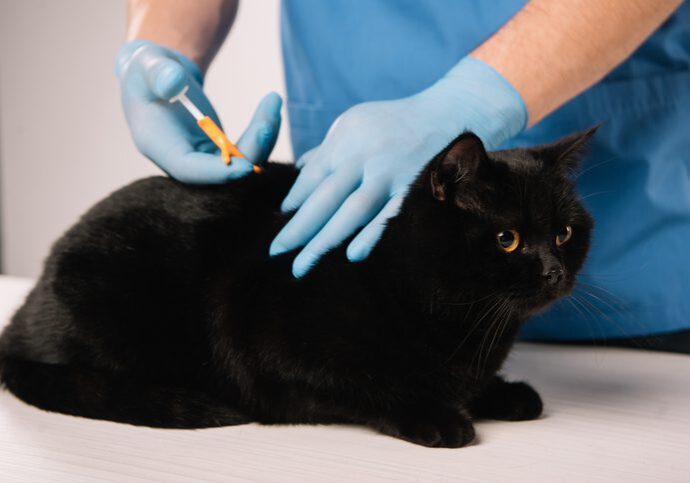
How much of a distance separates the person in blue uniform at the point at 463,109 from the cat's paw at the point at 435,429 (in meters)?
0.17

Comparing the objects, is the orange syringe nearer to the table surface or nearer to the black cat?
the black cat

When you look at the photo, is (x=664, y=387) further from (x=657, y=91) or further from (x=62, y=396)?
(x=62, y=396)

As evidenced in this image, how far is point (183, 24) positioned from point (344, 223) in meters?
0.58

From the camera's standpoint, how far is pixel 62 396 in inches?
33.9

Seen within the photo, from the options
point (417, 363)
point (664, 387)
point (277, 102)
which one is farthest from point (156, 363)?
point (664, 387)

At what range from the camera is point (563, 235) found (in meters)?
0.83

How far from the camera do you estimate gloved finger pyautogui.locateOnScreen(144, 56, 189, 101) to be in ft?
3.35

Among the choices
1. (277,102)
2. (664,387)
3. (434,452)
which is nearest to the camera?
(434,452)

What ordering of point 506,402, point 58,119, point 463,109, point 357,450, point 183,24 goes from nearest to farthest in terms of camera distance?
point 357,450 < point 506,402 < point 463,109 < point 183,24 < point 58,119

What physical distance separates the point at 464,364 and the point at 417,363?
52 millimetres

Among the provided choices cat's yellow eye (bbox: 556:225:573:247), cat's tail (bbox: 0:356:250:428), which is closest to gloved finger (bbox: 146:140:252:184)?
cat's tail (bbox: 0:356:250:428)

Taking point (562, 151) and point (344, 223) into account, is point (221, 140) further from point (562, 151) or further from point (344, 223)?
point (562, 151)

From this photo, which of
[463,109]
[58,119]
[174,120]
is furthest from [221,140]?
[58,119]

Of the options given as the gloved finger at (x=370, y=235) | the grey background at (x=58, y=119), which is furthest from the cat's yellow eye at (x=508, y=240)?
the grey background at (x=58, y=119)
